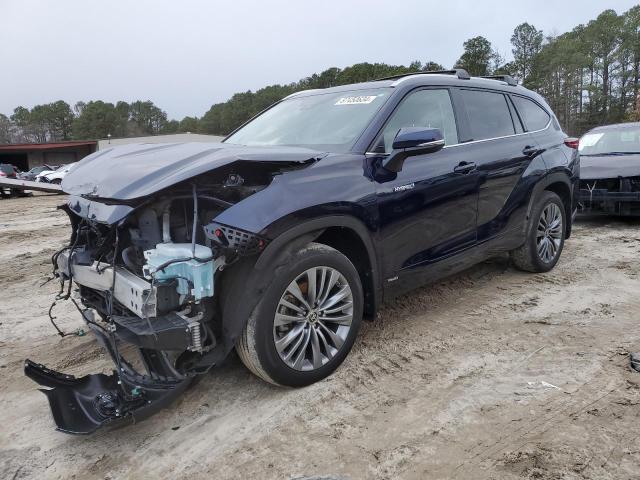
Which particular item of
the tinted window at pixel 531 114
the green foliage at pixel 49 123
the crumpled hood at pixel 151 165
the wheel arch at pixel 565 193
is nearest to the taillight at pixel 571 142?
the tinted window at pixel 531 114

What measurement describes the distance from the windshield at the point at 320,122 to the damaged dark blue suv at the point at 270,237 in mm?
18

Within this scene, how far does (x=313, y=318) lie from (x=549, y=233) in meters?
3.34

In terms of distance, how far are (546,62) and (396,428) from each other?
73.1 metres

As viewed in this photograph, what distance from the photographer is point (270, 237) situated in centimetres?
273

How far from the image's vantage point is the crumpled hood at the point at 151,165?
2641 mm

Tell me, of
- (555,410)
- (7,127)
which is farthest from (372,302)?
(7,127)

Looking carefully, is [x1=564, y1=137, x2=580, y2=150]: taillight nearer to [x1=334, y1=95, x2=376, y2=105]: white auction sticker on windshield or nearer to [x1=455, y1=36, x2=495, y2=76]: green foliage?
[x1=334, y1=95, x2=376, y2=105]: white auction sticker on windshield

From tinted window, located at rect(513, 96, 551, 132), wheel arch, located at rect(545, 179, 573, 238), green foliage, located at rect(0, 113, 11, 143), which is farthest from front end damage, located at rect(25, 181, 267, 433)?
green foliage, located at rect(0, 113, 11, 143)

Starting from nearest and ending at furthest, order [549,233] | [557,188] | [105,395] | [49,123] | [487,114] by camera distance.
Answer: [105,395], [487,114], [549,233], [557,188], [49,123]

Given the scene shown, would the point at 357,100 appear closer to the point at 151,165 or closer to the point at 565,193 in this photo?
the point at 151,165

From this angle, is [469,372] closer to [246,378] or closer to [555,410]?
[555,410]

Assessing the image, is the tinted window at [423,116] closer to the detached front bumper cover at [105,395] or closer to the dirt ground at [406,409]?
the dirt ground at [406,409]

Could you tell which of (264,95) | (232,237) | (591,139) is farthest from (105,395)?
(264,95)

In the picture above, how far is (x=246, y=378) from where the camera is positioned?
3.29m
